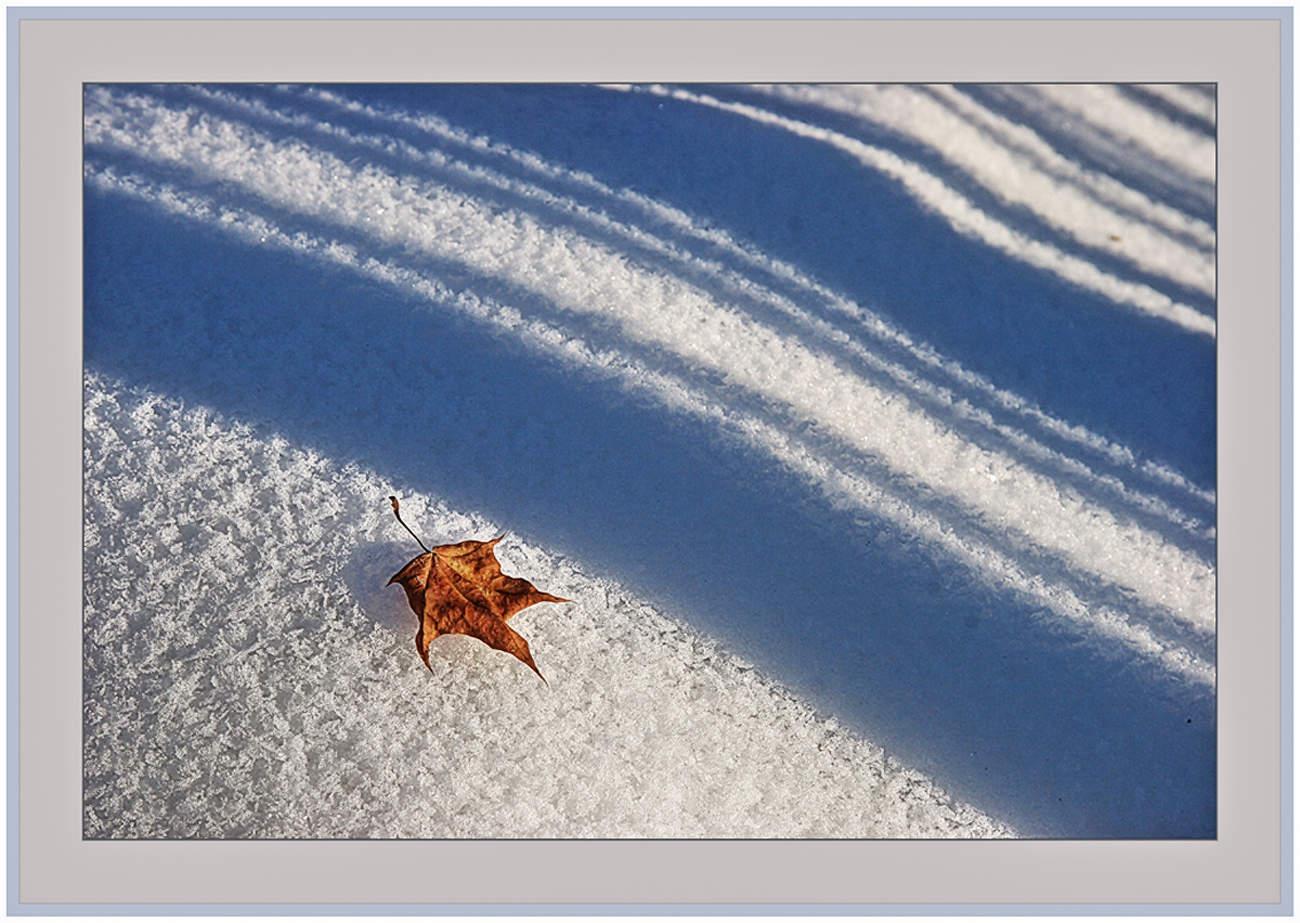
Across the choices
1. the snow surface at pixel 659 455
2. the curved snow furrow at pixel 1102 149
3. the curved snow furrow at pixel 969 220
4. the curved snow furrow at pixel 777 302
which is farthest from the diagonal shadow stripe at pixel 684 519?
the curved snow furrow at pixel 1102 149

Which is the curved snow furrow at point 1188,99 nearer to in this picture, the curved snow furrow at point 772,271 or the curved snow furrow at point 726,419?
the curved snow furrow at point 772,271

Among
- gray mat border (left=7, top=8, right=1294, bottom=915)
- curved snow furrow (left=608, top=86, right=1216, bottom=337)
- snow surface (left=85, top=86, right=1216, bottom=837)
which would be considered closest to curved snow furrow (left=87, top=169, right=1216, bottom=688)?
snow surface (left=85, top=86, right=1216, bottom=837)

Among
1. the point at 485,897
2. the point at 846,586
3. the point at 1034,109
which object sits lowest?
the point at 485,897

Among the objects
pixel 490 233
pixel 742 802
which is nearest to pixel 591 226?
pixel 490 233

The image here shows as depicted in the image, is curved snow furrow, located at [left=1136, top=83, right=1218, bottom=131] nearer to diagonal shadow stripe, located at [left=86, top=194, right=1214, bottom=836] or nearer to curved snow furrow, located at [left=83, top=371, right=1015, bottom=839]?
diagonal shadow stripe, located at [left=86, top=194, right=1214, bottom=836]

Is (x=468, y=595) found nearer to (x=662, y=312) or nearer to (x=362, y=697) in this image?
(x=362, y=697)

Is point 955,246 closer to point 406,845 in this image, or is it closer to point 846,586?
point 846,586
